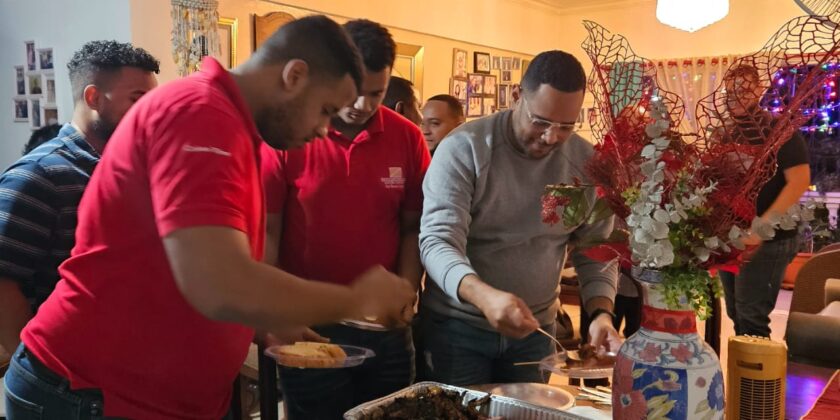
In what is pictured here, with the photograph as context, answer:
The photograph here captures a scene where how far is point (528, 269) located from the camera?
1.79 metres

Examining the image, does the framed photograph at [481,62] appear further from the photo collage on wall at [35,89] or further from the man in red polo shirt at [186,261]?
the man in red polo shirt at [186,261]

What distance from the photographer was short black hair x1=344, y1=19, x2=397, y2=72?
1.79 meters

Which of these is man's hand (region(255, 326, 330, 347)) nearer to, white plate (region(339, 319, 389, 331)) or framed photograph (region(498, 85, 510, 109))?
white plate (region(339, 319, 389, 331))

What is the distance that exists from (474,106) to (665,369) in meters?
4.94

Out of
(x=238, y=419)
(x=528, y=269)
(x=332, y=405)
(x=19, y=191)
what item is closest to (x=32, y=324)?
(x=19, y=191)

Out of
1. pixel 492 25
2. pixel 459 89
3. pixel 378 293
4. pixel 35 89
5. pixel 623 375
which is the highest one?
pixel 492 25

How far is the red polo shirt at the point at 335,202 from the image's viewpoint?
1863 mm

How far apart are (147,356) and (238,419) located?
1050mm

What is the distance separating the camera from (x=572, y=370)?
1.48 metres

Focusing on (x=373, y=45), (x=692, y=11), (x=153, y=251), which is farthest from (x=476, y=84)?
(x=153, y=251)

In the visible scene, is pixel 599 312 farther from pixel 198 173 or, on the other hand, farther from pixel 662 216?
pixel 198 173

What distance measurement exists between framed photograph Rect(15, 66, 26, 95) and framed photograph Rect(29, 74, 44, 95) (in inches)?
3.1

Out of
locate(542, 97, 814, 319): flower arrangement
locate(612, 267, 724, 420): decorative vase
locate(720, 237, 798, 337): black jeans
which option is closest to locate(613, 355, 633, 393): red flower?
locate(612, 267, 724, 420): decorative vase

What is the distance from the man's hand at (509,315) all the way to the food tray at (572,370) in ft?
0.56
